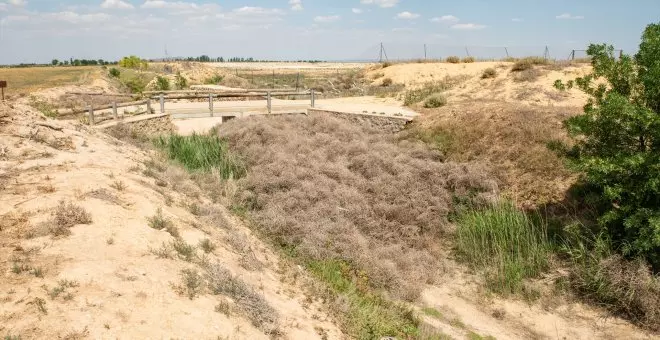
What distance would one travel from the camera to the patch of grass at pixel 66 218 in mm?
6676

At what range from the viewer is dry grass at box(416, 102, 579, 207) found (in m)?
13.2

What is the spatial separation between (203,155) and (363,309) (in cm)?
918

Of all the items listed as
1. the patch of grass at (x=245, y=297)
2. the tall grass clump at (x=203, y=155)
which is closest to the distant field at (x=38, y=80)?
the tall grass clump at (x=203, y=155)

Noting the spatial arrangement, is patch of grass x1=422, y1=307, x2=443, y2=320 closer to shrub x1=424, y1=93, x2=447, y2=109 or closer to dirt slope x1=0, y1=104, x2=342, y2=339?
dirt slope x1=0, y1=104, x2=342, y2=339

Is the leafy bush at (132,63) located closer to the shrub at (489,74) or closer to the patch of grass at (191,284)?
the shrub at (489,74)

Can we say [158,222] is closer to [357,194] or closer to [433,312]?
[433,312]

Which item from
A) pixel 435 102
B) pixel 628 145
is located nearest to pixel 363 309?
pixel 628 145

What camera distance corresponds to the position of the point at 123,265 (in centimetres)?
616

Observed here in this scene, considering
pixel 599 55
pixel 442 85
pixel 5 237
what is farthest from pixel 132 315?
pixel 442 85

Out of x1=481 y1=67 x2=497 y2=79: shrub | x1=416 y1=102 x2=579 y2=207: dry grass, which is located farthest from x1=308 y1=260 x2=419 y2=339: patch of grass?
x1=481 y1=67 x2=497 y2=79: shrub

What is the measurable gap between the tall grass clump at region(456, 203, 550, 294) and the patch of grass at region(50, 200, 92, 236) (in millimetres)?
8417

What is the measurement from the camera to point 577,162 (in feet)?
34.2

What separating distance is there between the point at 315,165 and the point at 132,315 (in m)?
9.44

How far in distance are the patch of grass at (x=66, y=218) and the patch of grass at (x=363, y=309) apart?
13.8 ft
